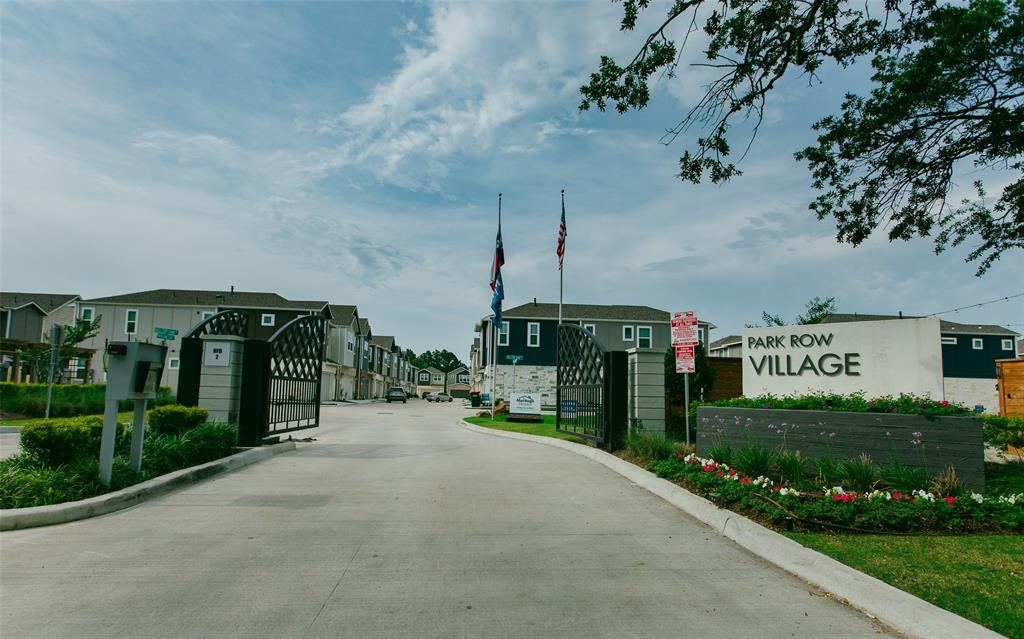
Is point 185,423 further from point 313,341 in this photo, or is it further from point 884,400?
point 884,400

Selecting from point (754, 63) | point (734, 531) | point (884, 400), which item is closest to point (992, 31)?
point (754, 63)

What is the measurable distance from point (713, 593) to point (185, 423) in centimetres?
942

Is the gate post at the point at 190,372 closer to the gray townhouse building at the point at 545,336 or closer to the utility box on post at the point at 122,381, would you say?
the utility box on post at the point at 122,381

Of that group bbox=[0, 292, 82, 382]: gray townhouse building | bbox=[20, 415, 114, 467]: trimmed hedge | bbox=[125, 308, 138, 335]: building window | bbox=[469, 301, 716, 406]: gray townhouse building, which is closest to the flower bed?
bbox=[20, 415, 114, 467]: trimmed hedge

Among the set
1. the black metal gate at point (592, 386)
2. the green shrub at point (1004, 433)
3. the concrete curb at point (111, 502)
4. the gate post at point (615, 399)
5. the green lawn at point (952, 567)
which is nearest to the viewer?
the green lawn at point (952, 567)

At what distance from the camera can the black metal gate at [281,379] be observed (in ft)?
41.4

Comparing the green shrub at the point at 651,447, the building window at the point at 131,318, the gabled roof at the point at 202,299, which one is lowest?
the green shrub at the point at 651,447

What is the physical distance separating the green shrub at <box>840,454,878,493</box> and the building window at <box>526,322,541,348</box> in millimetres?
36922

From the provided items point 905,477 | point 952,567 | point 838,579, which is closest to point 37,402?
point 838,579

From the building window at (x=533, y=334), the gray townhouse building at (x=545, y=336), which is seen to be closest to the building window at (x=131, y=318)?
the gray townhouse building at (x=545, y=336)

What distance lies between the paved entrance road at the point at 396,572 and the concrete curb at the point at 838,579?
136 millimetres

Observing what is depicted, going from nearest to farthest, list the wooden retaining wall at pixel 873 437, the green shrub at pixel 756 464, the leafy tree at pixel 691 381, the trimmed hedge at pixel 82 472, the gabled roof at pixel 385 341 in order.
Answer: the trimmed hedge at pixel 82 472
the wooden retaining wall at pixel 873 437
the green shrub at pixel 756 464
the leafy tree at pixel 691 381
the gabled roof at pixel 385 341

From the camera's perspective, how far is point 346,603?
14.1 ft

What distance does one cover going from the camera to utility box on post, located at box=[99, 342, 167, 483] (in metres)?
7.50
